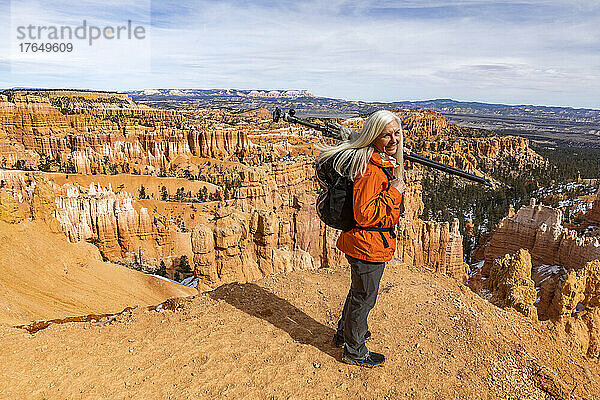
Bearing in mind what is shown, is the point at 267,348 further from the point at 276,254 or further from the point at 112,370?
the point at 276,254

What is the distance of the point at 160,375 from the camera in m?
3.65

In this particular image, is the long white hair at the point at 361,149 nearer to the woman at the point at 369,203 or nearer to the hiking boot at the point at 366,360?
the woman at the point at 369,203

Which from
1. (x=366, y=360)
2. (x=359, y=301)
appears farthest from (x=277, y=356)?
(x=359, y=301)

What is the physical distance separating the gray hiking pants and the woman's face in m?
1.08

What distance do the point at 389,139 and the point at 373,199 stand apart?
0.57 m

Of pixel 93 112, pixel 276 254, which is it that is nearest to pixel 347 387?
pixel 276 254

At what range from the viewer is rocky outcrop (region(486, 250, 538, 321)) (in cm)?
939

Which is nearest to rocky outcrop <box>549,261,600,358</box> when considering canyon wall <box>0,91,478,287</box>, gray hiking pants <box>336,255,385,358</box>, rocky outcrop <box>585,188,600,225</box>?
canyon wall <box>0,91,478,287</box>

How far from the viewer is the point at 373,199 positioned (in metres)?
3.39

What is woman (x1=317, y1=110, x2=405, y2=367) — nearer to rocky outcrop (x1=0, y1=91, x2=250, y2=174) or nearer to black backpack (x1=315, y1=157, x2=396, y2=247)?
black backpack (x1=315, y1=157, x2=396, y2=247)

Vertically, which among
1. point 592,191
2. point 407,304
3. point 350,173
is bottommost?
point 592,191

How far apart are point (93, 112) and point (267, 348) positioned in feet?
256

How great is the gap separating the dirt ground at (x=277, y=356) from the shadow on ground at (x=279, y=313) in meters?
0.01

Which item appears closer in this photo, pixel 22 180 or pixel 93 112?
pixel 22 180
